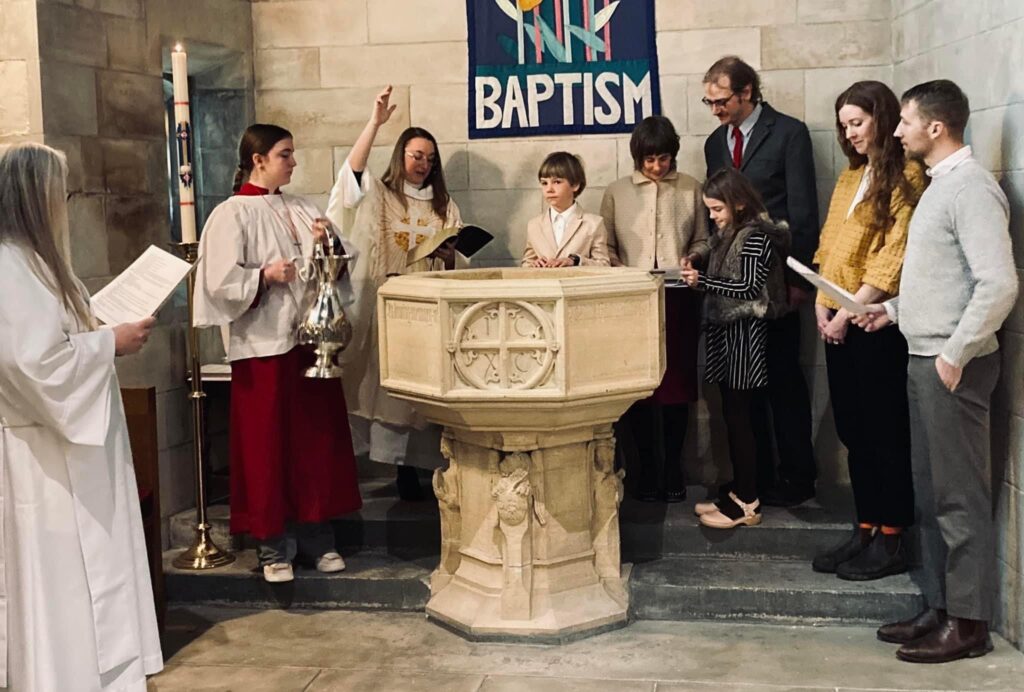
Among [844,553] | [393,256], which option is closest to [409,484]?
[393,256]

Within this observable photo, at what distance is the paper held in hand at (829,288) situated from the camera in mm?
3787

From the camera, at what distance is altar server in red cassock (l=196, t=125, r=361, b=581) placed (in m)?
4.41

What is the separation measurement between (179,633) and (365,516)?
0.85 metres

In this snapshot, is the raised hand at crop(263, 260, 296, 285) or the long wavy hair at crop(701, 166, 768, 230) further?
the long wavy hair at crop(701, 166, 768, 230)

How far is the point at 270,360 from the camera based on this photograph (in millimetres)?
4457

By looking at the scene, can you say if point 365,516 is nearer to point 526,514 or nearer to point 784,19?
point 526,514

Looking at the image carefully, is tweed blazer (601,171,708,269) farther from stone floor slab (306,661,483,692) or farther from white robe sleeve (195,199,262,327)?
stone floor slab (306,661,483,692)

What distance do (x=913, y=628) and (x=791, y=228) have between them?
1.56 meters

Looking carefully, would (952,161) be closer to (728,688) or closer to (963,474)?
(963,474)

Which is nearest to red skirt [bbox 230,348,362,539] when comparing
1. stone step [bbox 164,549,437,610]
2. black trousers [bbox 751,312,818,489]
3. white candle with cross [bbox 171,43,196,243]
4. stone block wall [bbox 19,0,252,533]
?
stone step [bbox 164,549,437,610]

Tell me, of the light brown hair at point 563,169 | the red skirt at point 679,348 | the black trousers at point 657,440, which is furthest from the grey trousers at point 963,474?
the light brown hair at point 563,169

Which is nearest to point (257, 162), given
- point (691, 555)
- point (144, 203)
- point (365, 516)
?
point (144, 203)

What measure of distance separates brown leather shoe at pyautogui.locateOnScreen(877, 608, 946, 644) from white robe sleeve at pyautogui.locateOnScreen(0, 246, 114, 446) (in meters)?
2.41

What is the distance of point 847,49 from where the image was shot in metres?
5.30
